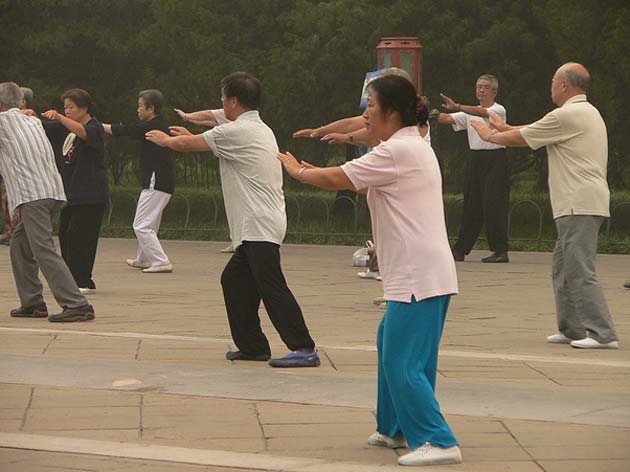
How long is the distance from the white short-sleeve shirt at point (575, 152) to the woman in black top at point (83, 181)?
4544mm

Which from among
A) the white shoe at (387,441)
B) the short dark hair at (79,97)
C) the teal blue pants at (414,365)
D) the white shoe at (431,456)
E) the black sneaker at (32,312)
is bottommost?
the black sneaker at (32,312)

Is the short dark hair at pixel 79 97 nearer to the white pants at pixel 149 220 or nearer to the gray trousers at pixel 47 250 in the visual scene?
the gray trousers at pixel 47 250

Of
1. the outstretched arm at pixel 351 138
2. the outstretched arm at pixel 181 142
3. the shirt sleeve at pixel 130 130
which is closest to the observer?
the outstretched arm at pixel 351 138

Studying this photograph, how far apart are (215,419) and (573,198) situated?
3.90 m

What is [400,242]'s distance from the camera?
259 inches

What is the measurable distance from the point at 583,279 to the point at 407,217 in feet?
13.2

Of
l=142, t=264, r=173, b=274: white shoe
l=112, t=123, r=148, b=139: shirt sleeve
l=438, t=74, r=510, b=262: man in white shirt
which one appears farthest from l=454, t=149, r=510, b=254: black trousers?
l=112, t=123, r=148, b=139: shirt sleeve

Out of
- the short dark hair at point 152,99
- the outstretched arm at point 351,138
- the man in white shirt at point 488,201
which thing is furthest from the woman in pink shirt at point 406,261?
the man in white shirt at point 488,201

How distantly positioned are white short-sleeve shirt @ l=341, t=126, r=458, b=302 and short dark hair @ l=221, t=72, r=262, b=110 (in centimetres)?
294

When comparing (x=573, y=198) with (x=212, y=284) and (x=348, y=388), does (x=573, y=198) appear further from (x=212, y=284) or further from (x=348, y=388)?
(x=212, y=284)

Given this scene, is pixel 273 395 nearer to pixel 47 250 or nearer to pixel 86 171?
pixel 47 250

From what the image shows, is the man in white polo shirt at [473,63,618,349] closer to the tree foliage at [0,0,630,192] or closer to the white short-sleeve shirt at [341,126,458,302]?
the white short-sleeve shirt at [341,126,458,302]

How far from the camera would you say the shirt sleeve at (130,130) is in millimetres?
15227

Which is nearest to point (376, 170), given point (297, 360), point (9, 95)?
point (297, 360)
